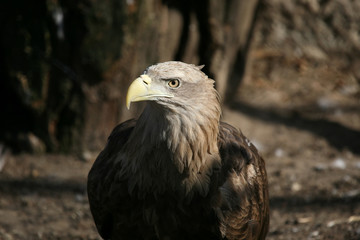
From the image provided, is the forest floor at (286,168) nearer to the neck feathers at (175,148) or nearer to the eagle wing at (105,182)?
the eagle wing at (105,182)

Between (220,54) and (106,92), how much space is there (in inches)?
53.2

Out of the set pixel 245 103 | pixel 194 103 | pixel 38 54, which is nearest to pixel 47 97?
pixel 38 54

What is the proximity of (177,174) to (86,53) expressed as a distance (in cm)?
249

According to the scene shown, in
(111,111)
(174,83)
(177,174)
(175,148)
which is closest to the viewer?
(174,83)

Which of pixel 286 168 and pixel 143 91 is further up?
pixel 143 91

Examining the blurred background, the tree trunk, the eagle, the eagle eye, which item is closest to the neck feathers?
the eagle

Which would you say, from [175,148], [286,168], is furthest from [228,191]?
[286,168]

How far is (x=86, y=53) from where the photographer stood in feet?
18.1

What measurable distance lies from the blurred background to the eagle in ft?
3.73

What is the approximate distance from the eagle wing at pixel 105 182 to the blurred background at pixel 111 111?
109 centimetres

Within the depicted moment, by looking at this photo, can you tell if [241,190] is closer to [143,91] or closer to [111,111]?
[143,91]

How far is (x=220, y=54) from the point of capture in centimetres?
627

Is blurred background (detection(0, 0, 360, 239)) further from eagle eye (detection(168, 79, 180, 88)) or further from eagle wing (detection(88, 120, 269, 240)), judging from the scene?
eagle eye (detection(168, 79, 180, 88))

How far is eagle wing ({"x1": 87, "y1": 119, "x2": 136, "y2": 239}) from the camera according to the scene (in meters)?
3.54
